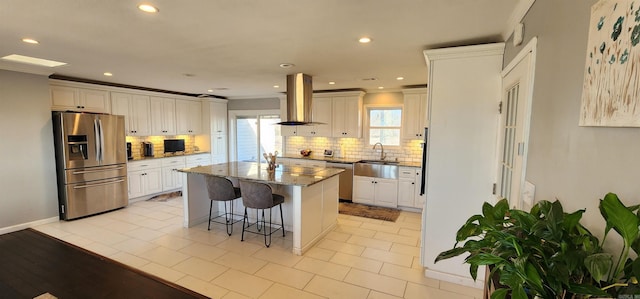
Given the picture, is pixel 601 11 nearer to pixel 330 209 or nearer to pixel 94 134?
pixel 330 209

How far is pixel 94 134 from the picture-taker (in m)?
4.64

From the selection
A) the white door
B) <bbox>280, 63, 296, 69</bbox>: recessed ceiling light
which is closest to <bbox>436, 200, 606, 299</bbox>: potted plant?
the white door

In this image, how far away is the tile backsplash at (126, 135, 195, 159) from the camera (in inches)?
240

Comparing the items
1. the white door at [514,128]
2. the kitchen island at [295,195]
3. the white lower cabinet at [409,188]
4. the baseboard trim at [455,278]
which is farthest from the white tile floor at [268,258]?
the white door at [514,128]

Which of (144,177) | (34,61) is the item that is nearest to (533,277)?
(34,61)

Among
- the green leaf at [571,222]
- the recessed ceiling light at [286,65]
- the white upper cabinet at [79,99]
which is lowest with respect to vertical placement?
the green leaf at [571,222]

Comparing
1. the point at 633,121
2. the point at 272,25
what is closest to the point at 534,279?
the point at 633,121

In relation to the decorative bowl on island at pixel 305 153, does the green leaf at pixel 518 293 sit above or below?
above

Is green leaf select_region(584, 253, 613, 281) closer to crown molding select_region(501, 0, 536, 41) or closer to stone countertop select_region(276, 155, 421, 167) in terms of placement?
crown molding select_region(501, 0, 536, 41)

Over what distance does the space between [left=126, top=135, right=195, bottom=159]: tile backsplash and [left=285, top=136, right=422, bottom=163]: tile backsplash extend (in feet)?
8.46

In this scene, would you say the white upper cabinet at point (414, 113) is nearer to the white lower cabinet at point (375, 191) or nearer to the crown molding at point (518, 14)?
the white lower cabinet at point (375, 191)

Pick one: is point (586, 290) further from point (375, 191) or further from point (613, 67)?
point (375, 191)

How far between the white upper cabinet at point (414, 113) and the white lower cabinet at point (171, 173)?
16.6ft

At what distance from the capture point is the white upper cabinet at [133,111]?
213 inches
